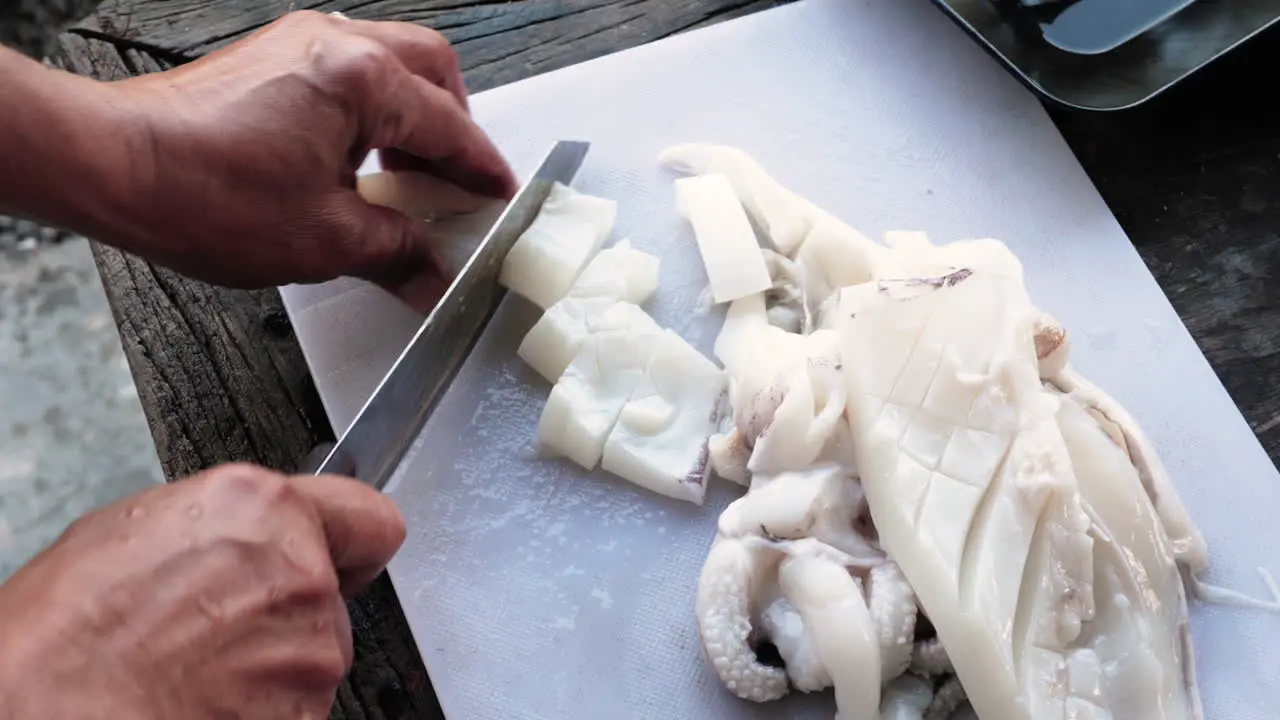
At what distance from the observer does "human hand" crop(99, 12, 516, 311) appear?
108cm

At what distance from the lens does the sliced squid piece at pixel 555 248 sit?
50.8 inches

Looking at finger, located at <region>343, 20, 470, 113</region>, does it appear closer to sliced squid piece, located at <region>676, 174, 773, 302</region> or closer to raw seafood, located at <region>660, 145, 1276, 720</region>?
sliced squid piece, located at <region>676, 174, 773, 302</region>

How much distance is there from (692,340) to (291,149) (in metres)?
0.50

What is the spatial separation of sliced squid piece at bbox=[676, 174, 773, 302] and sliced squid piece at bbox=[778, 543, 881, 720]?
0.37 metres

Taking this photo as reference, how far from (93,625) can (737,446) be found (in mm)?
652

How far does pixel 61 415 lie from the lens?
187 centimetres

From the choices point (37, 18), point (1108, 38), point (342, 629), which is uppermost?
point (1108, 38)

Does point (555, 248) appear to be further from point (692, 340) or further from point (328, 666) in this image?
point (328, 666)

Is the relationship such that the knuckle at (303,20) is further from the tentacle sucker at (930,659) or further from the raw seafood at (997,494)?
the tentacle sucker at (930,659)

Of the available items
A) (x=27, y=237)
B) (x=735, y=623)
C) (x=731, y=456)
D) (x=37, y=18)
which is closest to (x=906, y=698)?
(x=735, y=623)

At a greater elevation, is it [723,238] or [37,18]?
[723,238]

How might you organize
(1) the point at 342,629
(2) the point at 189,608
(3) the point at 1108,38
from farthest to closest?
(3) the point at 1108,38, (1) the point at 342,629, (2) the point at 189,608

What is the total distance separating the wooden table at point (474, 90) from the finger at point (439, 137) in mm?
235

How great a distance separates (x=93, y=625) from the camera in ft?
2.40
